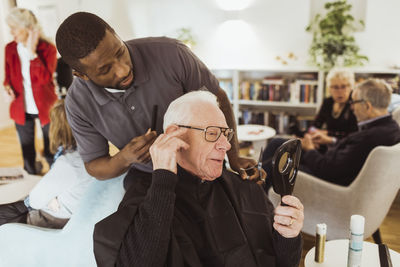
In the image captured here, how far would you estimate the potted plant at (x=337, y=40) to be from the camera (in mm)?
4043

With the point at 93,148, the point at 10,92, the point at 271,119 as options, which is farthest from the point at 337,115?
the point at 10,92

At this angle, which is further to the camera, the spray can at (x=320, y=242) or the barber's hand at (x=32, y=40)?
the barber's hand at (x=32, y=40)

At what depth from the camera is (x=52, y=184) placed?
1908 mm

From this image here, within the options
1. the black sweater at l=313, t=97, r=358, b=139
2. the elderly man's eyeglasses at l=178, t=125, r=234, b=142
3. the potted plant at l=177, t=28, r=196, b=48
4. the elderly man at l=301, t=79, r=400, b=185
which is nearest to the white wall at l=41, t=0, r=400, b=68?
the potted plant at l=177, t=28, r=196, b=48

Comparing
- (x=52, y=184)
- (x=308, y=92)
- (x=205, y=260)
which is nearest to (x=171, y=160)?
(x=205, y=260)

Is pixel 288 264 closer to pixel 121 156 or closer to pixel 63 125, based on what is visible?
pixel 121 156

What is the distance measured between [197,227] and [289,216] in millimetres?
361

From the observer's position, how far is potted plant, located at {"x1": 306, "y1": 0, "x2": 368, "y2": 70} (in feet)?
13.3

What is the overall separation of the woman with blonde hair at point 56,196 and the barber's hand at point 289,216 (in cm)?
109

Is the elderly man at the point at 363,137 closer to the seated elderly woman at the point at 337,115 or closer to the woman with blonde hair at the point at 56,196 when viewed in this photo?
the seated elderly woman at the point at 337,115

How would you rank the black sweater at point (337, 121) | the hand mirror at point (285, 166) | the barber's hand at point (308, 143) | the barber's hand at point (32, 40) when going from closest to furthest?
the hand mirror at point (285, 166)
the barber's hand at point (308, 143)
the barber's hand at point (32, 40)
the black sweater at point (337, 121)

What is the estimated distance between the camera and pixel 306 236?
2.75m

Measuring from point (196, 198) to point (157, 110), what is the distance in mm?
377

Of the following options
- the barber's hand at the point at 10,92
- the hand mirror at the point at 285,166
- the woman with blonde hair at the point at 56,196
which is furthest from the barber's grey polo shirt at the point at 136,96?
the barber's hand at the point at 10,92
